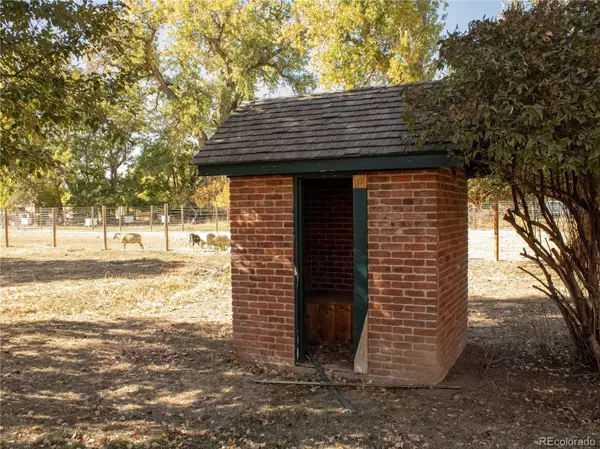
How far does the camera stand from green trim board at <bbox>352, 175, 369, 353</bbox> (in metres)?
5.37

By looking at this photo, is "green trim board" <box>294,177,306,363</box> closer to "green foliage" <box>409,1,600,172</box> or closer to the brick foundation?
the brick foundation

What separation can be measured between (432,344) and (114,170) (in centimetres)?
6355

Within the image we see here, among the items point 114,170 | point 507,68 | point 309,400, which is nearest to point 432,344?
point 309,400

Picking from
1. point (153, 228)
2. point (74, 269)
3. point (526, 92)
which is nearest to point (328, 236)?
point (526, 92)

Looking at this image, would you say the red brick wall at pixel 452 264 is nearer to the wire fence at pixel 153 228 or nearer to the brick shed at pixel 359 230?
the brick shed at pixel 359 230

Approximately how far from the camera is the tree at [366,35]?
17.7 meters

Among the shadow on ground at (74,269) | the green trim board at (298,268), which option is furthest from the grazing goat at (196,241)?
the green trim board at (298,268)

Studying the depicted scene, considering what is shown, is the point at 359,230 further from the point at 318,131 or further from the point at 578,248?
the point at 578,248

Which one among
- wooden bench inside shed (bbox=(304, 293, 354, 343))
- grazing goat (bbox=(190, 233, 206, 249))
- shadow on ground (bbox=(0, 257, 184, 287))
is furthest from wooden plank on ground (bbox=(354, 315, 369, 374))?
grazing goat (bbox=(190, 233, 206, 249))

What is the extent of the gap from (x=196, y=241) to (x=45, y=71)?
52.1ft

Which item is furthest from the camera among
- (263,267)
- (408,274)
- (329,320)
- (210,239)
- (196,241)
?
(196,241)

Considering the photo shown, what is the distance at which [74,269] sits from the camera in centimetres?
1568

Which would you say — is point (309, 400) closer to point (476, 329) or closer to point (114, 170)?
point (476, 329)

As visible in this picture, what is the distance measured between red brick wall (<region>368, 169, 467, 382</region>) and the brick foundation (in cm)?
1
